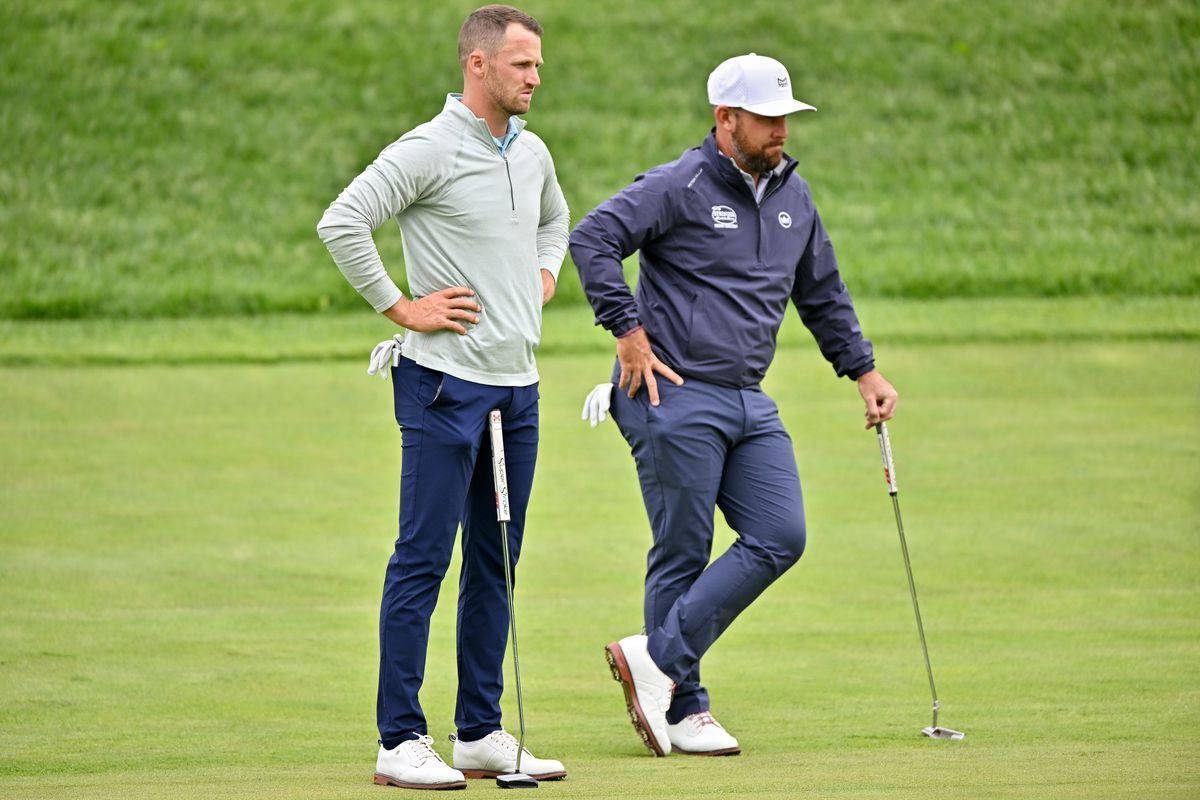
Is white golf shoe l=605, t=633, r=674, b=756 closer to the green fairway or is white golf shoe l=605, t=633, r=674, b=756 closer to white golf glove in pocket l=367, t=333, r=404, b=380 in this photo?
the green fairway

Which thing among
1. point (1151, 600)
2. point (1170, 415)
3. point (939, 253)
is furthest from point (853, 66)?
point (1151, 600)

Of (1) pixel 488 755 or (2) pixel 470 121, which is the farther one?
(1) pixel 488 755

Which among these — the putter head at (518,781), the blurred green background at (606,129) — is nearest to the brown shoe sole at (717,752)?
the putter head at (518,781)

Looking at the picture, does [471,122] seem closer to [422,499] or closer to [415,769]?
[422,499]

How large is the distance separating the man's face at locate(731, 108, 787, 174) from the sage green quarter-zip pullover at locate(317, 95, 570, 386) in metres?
0.69

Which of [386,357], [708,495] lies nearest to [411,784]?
[386,357]

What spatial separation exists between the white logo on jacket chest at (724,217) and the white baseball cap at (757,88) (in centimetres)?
28

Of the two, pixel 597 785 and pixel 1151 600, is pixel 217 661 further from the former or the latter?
pixel 1151 600

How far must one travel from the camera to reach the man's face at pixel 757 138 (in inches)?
217

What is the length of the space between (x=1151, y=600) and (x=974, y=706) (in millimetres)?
1828

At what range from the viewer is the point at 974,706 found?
6.01 meters

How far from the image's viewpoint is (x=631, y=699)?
552 cm

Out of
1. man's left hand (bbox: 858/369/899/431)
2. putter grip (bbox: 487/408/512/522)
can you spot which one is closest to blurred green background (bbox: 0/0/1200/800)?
putter grip (bbox: 487/408/512/522)

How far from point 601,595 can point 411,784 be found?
2.88m
